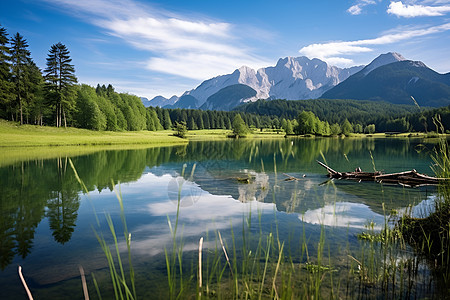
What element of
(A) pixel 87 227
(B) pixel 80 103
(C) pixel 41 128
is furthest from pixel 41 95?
(A) pixel 87 227

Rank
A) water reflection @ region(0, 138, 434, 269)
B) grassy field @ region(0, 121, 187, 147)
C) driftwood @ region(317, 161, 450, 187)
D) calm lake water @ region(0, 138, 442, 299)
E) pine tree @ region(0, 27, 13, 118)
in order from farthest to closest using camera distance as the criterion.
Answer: pine tree @ region(0, 27, 13, 118) < grassy field @ region(0, 121, 187, 147) < driftwood @ region(317, 161, 450, 187) < water reflection @ region(0, 138, 434, 269) < calm lake water @ region(0, 138, 442, 299)

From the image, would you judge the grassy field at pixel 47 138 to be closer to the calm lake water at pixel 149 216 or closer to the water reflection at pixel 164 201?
the water reflection at pixel 164 201

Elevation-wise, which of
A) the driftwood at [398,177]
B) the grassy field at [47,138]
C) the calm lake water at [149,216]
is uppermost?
the grassy field at [47,138]

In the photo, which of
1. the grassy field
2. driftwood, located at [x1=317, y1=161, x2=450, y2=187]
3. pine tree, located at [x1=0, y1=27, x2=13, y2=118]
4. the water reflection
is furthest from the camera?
pine tree, located at [x1=0, y1=27, x2=13, y2=118]

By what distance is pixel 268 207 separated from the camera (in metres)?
13.2

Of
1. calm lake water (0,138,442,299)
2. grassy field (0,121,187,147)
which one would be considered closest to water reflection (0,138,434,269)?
calm lake water (0,138,442,299)

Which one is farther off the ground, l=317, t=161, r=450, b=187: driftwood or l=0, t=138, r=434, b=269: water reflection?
l=317, t=161, r=450, b=187: driftwood

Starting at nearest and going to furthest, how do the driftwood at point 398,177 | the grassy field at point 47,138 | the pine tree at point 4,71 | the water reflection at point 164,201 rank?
the water reflection at point 164,201
the driftwood at point 398,177
the grassy field at point 47,138
the pine tree at point 4,71

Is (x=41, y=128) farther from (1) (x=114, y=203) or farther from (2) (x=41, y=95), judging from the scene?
(1) (x=114, y=203)

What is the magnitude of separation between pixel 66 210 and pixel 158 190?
5770 mm

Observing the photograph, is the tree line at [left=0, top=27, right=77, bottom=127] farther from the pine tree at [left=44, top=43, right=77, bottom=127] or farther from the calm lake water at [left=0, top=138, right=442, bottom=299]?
the calm lake water at [left=0, top=138, right=442, bottom=299]

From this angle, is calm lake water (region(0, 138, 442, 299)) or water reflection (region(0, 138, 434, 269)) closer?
calm lake water (region(0, 138, 442, 299))

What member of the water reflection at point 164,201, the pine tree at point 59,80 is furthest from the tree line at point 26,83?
the water reflection at point 164,201

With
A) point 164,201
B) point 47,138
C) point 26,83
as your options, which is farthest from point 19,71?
point 164,201
